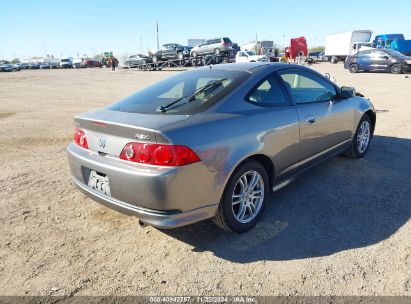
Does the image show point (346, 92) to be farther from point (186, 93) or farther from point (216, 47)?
point (216, 47)

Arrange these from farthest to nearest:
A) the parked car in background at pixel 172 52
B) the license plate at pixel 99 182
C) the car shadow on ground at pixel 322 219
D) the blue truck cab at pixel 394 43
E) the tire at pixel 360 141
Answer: the parked car in background at pixel 172 52
the blue truck cab at pixel 394 43
the tire at pixel 360 141
the car shadow on ground at pixel 322 219
the license plate at pixel 99 182

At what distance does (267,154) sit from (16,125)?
754 cm

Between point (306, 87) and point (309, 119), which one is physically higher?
point (306, 87)

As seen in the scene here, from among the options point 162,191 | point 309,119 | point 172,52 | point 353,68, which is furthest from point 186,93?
point 172,52

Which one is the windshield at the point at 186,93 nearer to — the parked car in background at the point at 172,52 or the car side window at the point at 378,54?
the car side window at the point at 378,54

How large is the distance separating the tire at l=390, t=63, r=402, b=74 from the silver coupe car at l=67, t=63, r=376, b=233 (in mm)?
21438

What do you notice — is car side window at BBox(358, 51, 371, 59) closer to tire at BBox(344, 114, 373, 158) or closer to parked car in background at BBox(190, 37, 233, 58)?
parked car in background at BBox(190, 37, 233, 58)

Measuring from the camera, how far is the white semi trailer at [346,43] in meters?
38.9

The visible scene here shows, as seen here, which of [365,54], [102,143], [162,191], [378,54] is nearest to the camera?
[162,191]

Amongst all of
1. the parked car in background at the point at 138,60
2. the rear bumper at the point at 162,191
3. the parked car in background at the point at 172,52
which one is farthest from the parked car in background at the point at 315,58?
the rear bumper at the point at 162,191

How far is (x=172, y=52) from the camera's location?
36.5 meters

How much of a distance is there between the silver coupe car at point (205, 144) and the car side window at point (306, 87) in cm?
2

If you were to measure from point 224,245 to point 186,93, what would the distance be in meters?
1.49

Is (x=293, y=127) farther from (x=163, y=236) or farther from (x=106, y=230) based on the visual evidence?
(x=106, y=230)
